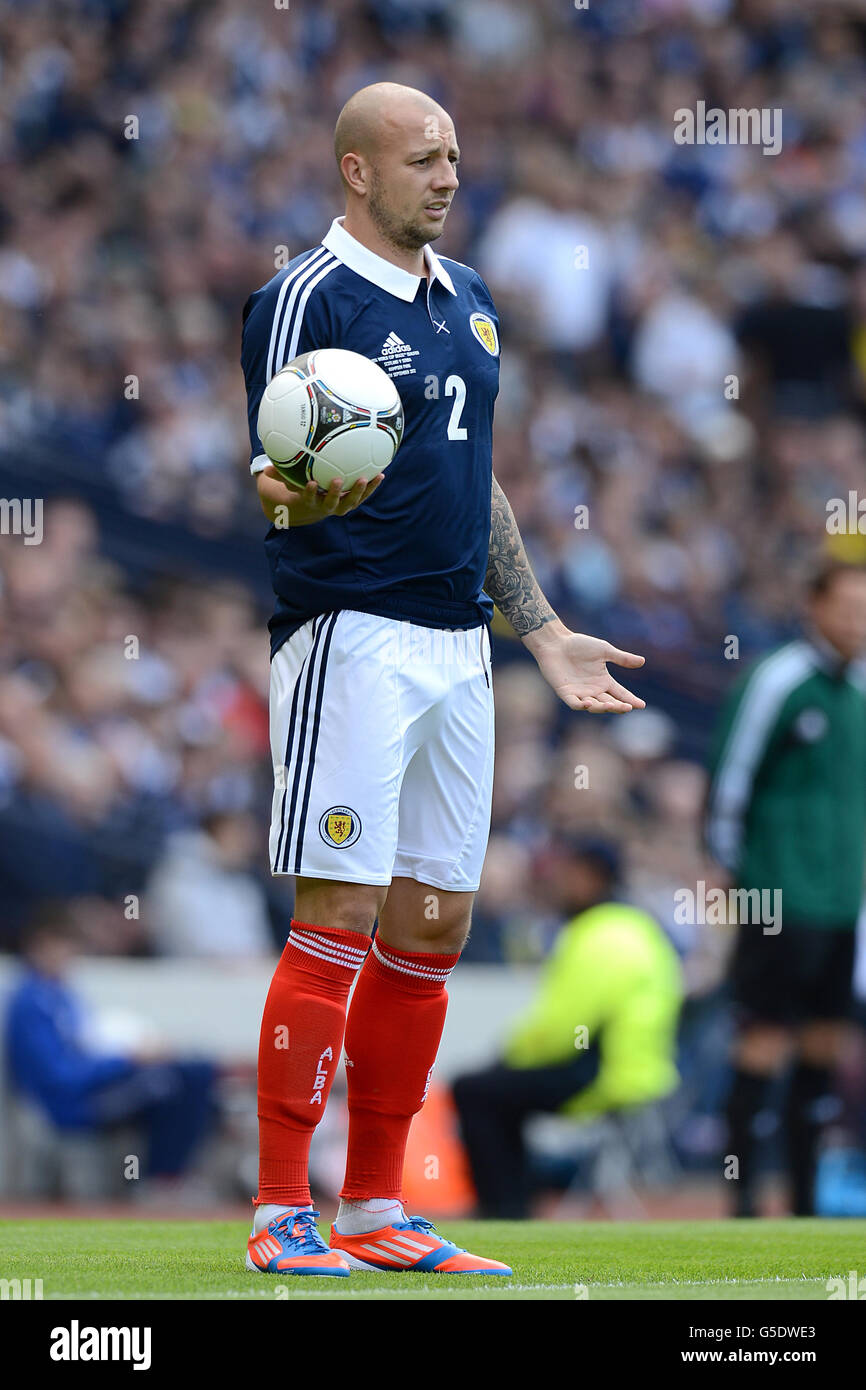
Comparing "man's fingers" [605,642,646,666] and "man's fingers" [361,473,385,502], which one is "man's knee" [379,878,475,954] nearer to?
"man's fingers" [605,642,646,666]

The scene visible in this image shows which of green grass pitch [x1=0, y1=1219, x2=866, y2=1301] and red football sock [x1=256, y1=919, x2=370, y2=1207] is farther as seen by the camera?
red football sock [x1=256, y1=919, x2=370, y2=1207]

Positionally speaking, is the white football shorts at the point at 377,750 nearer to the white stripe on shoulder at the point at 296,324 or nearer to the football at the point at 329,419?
the football at the point at 329,419

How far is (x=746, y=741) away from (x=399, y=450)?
3376 mm

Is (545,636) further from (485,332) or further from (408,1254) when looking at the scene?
(408,1254)

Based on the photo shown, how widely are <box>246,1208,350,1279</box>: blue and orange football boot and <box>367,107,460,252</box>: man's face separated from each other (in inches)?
83.3

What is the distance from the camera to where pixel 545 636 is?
486 centimetres

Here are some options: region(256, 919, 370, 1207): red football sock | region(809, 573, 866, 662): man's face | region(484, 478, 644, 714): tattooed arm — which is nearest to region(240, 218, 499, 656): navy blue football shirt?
region(484, 478, 644, 714): tattooed arm

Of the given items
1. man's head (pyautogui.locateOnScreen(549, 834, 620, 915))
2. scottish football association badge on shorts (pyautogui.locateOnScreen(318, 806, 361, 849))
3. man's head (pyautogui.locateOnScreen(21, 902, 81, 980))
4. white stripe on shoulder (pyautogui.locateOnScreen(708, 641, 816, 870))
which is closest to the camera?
scottish football association badge on shorts (pyautogui.locateOnScreen(318, 806, 361, 849))

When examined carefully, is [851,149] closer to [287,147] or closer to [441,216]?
[287,147]

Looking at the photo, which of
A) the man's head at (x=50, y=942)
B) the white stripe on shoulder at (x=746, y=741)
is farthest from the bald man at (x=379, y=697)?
the man's head at (x=50, y=942)

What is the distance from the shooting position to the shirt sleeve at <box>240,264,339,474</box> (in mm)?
4328

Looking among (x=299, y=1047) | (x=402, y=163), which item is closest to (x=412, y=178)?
(x=402, y=163)

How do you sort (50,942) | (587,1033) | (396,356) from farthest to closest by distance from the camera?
(50,942), (587,1033), (396,356)

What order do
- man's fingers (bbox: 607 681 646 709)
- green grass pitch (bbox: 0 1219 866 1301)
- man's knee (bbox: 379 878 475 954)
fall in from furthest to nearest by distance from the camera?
man's fingers (bbox: 607 681 646 709) < man's knee (bbox: 379 878 475 954) < green grass pitch (bbox: 0 1219 866 1301)
